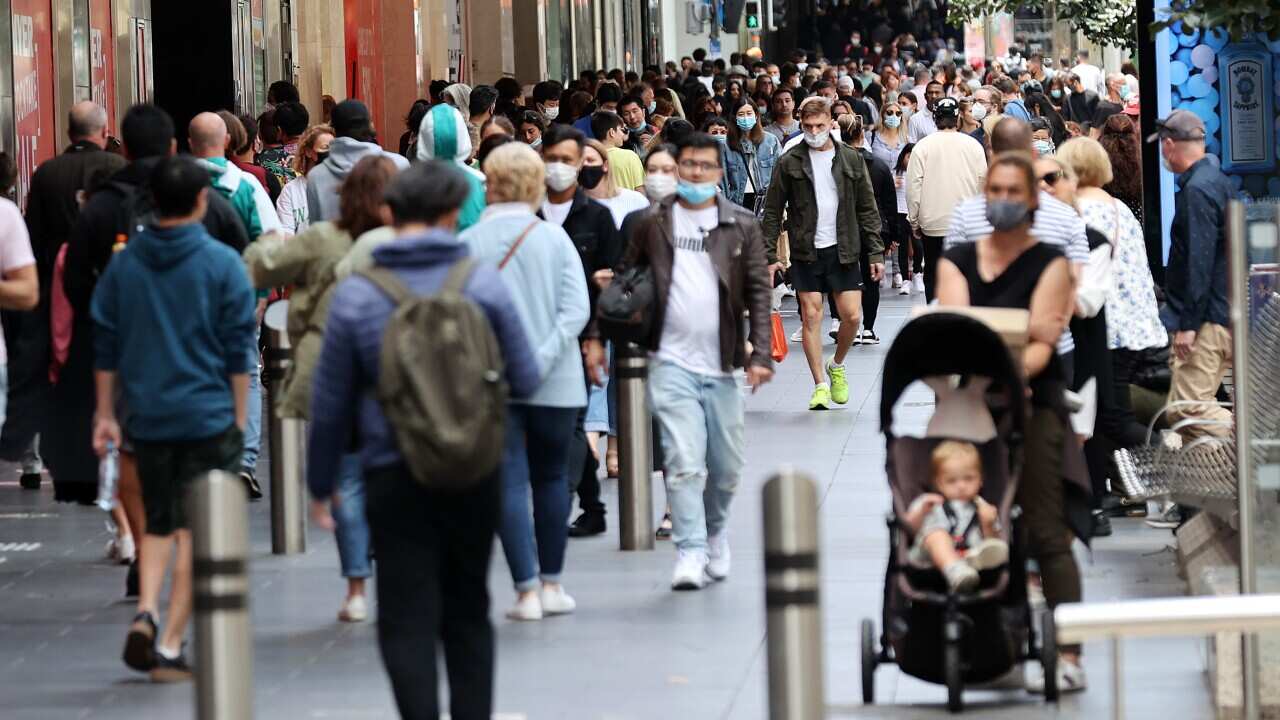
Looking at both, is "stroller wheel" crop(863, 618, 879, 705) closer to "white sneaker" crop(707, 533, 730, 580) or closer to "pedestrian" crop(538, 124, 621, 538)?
"white sneaker" crop(707, 533, 730, 580)

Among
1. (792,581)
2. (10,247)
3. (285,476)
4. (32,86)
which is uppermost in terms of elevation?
(32,86)

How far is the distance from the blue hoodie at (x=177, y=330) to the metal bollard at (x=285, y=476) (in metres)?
2.49

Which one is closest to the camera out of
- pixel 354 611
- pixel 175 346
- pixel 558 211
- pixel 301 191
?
pixel 175 346

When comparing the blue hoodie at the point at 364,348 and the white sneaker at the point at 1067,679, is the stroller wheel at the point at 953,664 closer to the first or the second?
the white sneaker at the point at 1067,679

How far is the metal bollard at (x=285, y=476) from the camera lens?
1026 cm

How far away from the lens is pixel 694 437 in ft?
30.1

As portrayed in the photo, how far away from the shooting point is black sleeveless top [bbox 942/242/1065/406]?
24.8 ft

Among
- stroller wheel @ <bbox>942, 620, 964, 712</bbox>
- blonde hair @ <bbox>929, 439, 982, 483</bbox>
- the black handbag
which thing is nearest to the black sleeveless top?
blonde hair @ <bbox>929, 439, 982, 483</bbox>

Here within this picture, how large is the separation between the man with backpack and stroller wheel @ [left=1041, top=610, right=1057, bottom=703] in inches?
74.6

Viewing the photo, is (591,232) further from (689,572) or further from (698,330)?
(689,572)

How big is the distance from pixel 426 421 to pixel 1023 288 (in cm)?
256

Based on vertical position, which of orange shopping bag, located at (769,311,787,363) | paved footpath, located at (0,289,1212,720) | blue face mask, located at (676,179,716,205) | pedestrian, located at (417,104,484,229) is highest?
pedestrian, located at (417,104,484,229)

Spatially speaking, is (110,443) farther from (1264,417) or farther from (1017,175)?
(1264,417)

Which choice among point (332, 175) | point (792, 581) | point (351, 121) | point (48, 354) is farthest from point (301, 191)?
point (792, 581)
